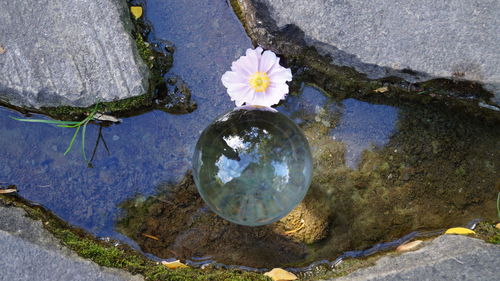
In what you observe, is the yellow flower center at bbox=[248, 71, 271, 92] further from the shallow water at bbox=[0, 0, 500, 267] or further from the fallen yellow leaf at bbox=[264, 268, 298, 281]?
the fallen yellow leaf at bbox=[264, 268, 298, 281]

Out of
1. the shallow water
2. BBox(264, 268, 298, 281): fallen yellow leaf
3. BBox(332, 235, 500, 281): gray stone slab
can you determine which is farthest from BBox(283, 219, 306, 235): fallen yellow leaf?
BBox(332, 235, 500, 281): gray stone slab

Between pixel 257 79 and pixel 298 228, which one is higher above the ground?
pixel 257 79

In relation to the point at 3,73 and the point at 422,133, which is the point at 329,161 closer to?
the point at 422,133

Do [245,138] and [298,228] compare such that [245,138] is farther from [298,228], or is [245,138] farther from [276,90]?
[298,228]

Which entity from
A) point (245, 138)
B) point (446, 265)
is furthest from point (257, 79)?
point (446, 265)

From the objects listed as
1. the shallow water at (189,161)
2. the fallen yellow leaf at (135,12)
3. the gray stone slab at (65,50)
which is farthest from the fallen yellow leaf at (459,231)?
the fallen yellow leaf at (135,12)

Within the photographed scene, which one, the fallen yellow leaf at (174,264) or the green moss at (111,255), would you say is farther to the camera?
the fallen yellow leaf at (174,264)

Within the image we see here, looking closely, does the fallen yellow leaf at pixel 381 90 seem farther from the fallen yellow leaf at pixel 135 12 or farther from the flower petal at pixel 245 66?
Answer: the fallen yellow leaf at pixel 135 12
